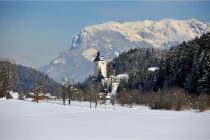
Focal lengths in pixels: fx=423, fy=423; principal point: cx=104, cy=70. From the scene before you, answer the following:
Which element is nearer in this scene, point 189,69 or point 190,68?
point 190,68

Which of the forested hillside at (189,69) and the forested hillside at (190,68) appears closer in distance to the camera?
the forested hillside at (190,68)

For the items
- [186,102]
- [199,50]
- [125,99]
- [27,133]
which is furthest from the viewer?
[125,99]

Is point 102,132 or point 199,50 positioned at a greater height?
point 199,50

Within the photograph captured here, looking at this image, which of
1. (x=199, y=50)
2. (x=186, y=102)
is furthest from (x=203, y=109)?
(x=199, y=50)

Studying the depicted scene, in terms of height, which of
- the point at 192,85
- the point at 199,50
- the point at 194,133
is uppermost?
the point at 199,50

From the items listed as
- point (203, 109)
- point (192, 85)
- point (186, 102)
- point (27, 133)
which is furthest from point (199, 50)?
point (27, 133)

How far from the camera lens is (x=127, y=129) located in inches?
1364

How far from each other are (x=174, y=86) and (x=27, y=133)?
8009 cm

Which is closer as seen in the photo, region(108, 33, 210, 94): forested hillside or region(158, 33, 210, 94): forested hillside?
region(158, 33, 210, 94): forested hillside

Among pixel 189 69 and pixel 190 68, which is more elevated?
pixel 190 68

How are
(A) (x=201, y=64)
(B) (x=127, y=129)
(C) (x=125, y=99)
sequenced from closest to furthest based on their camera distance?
1. (B) (x=127, y=129)
2. (A) (x=201, y=64)
3. (C) (x=125, y=99)

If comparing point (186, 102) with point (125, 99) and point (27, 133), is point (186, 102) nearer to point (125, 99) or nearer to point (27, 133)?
point (125, 99)

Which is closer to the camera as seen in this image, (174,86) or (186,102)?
(186,102)

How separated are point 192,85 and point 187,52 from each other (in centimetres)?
1577
